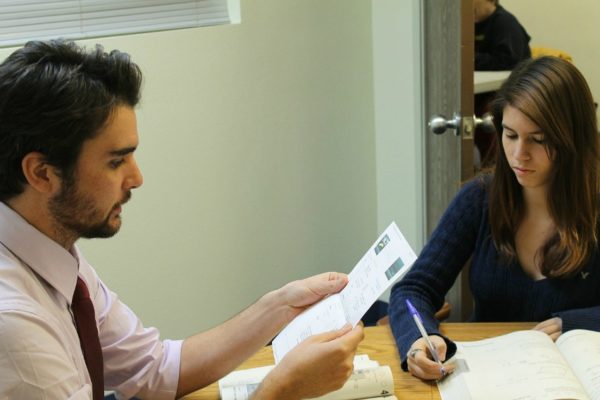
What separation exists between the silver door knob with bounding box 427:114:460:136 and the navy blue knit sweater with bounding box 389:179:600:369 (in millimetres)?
418

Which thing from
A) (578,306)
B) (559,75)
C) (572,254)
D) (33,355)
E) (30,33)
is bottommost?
(578,306)

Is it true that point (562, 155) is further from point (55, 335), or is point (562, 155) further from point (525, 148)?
point (55, 335)

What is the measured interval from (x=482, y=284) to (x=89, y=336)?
93cm

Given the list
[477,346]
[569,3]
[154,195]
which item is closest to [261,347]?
[477,346]

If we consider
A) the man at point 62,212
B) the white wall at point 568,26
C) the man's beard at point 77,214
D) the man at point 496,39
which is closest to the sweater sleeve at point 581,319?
the man at point 62,212

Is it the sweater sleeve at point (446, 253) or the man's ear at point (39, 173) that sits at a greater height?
the man's ear at point (39, 173)

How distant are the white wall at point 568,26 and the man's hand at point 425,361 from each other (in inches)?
138

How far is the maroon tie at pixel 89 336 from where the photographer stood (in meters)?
1.29

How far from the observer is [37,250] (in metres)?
1.23

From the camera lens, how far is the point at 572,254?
1.67 m

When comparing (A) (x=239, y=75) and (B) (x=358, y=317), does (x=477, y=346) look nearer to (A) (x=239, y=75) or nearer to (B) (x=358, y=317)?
(B) (x=358, y=317)

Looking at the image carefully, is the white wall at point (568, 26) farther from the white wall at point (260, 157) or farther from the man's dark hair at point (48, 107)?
the man's dark hair at point (48, 107)

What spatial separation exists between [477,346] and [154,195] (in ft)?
4.23

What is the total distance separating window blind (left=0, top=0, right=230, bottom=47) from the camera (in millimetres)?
2244
